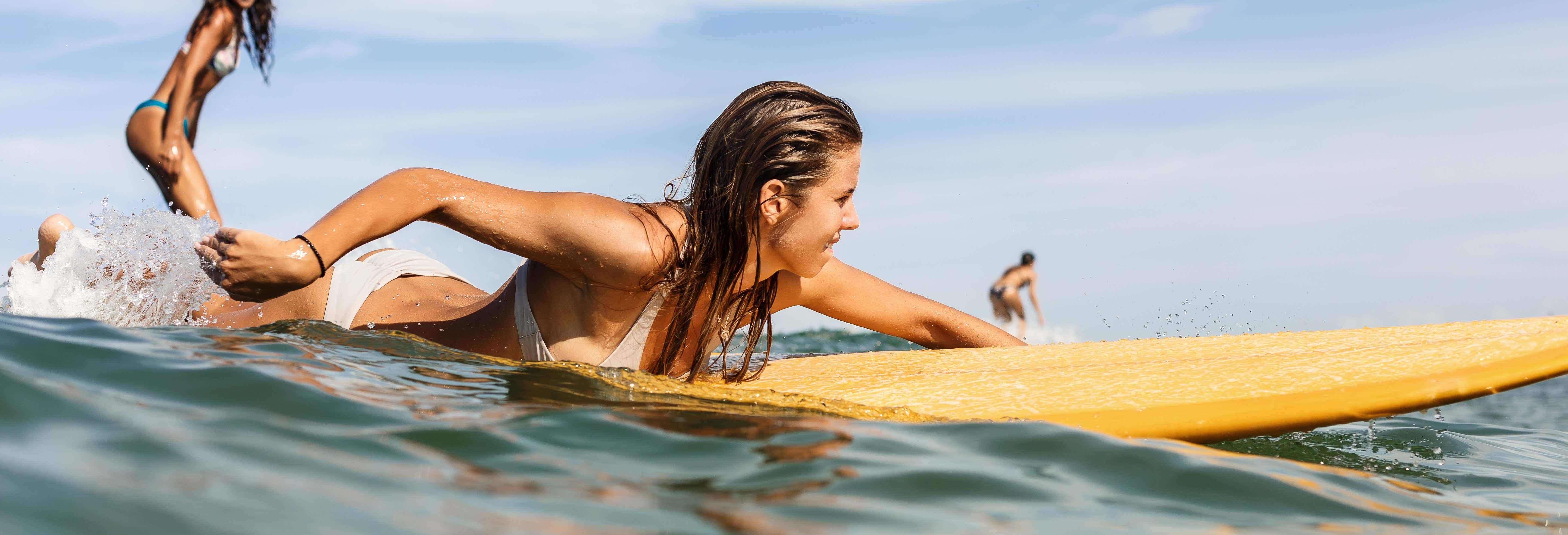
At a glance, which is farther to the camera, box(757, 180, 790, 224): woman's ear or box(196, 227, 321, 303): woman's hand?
box(757, 180, 790, 224): woman's ear

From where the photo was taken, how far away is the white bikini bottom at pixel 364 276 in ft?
9.89

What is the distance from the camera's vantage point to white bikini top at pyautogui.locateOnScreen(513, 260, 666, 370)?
2.79 metres

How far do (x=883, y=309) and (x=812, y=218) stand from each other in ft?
3.47

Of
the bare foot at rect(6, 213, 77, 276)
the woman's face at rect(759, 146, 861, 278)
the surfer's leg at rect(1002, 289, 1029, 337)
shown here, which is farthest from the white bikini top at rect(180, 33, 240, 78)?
the surfer's leg at rect(1002, 289, 1029, 337)

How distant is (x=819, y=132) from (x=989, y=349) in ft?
4.60

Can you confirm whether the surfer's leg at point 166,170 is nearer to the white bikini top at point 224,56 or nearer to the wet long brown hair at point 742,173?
the white bikini top at point 224,56

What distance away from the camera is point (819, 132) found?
8.97ft

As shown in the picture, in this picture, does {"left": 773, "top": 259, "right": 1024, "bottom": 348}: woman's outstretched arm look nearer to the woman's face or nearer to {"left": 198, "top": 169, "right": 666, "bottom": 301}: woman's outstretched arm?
the woman's face

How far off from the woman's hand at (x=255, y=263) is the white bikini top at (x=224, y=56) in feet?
9.20

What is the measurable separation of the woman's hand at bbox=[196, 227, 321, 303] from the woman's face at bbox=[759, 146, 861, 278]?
1.22 m

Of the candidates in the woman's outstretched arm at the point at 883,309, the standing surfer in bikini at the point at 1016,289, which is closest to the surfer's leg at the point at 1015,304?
the standing surfer in bikini at the point at 1016,289

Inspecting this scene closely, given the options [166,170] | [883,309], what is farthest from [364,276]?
[883,309]

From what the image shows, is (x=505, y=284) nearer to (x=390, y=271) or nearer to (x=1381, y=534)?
(x=390, y=271)

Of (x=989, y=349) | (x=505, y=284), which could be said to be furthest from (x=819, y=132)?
(x=989, y=349)
